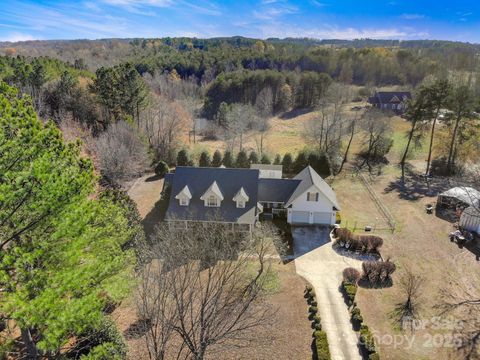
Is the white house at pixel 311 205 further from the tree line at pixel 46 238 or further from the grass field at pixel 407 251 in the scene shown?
the tree line at pixel 46 238

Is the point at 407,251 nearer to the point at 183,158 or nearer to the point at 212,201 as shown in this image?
the point at 212,201

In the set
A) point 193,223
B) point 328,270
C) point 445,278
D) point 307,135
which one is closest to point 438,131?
point 307,135

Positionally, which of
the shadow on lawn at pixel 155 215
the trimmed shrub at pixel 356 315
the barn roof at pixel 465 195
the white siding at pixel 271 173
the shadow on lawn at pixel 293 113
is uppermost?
the shadow on lawn at pixel 293 113

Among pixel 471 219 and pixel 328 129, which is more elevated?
pixel 328 129

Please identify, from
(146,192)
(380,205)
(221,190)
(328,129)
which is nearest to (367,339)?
(221,190)

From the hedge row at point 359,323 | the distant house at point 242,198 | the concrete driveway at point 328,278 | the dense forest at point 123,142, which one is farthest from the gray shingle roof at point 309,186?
the dense forest at point 123,142

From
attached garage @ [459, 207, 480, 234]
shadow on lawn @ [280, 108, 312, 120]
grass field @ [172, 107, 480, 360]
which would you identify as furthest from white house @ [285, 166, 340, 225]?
shadow on lawn @ [280, 108, 312, 120]

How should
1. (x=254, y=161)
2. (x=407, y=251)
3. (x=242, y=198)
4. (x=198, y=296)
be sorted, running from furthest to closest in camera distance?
(x=254, y=161) → (x=242, y=198) → (x=407, y=251) → (x=198, y=296)

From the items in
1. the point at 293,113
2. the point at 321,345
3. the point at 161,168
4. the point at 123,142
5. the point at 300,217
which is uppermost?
the point at 293,113
